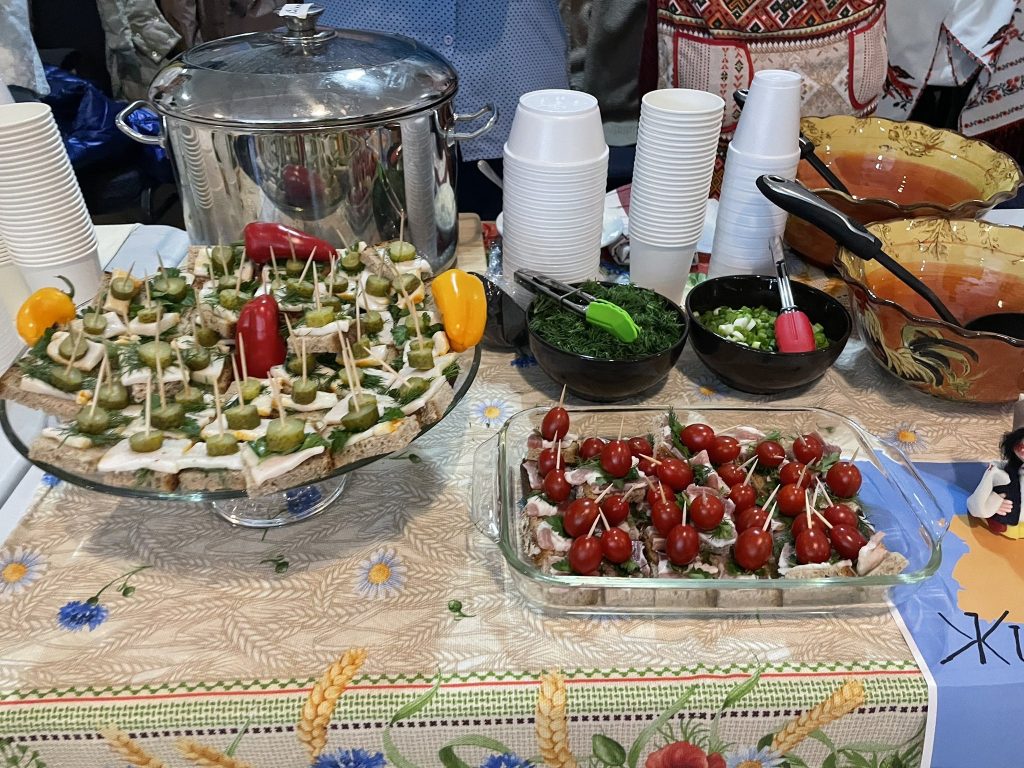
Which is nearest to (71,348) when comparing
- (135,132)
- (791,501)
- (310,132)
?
(310,132)

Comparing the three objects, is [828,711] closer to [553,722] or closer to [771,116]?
[553,722]

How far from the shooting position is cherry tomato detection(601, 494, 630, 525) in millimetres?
791

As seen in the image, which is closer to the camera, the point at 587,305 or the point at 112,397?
the point at 112,397

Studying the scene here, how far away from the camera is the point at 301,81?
1.14 meters

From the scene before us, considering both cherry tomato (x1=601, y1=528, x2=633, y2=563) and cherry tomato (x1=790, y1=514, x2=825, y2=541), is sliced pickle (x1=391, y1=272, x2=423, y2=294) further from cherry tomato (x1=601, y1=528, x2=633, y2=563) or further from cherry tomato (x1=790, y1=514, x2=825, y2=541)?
cherry tomato (x1=790, y1=514, x2=825, y2=541)

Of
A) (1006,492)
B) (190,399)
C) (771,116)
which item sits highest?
(771,116)

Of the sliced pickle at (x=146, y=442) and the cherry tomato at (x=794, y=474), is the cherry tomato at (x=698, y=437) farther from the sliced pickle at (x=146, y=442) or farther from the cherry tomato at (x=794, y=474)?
the sliced pickle at (x=146, y=442)

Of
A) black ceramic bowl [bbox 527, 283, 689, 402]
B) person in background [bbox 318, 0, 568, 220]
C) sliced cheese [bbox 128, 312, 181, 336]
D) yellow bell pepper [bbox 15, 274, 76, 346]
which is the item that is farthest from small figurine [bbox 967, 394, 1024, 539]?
person in background [bbox 318, 0, 568, 220]

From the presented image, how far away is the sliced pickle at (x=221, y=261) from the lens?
1.05m

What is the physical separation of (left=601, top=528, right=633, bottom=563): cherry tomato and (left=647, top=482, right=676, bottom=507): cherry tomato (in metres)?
0.07

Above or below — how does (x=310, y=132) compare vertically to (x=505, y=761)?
above

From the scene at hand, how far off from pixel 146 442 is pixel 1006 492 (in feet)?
2.95

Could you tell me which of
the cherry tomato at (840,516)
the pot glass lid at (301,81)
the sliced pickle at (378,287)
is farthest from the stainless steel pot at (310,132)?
the cherry tomato at (840,516)

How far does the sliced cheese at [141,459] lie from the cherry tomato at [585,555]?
382 mm
